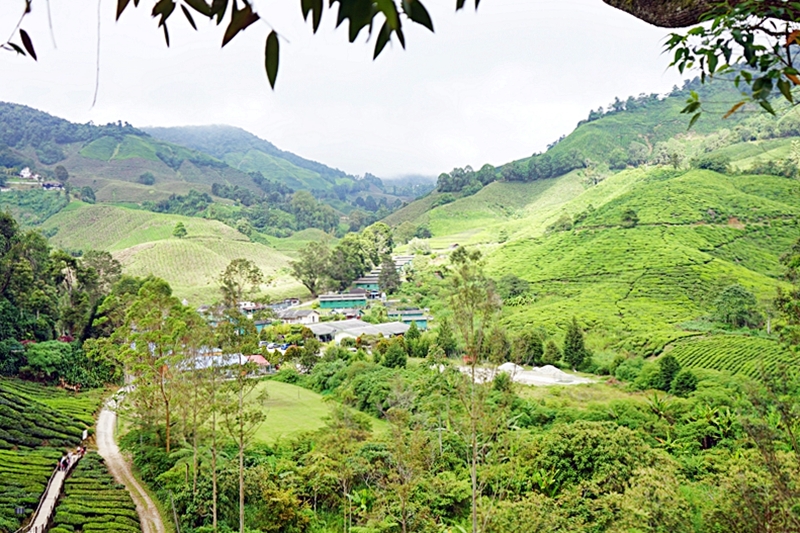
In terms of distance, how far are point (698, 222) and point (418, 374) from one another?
24.3m

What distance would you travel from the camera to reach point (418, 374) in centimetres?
1920

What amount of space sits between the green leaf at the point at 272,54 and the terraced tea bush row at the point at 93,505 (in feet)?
38.4

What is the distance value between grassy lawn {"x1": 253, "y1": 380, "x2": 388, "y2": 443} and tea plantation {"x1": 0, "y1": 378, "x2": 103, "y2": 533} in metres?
4.86

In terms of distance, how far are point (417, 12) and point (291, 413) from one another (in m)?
18.0

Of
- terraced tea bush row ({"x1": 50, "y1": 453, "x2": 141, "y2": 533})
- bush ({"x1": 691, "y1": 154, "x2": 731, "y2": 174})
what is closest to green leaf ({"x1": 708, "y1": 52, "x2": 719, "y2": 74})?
terraced tea bush row ({"x1": 50, "y1": 453, "x2": 141, "y2": 533})

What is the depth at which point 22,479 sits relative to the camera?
449 inches

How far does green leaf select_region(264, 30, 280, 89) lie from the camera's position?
74cm

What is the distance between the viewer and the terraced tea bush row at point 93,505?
10250 mm

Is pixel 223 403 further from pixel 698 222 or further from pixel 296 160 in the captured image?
pixel 296 160

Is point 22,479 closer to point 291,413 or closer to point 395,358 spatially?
point 291,413

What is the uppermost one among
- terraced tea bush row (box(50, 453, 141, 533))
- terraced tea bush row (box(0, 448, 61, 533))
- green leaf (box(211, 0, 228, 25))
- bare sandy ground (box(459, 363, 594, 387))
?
green leaf (box(211, 0, 228, 25))

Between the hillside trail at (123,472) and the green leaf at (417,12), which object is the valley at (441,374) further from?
the green leaf at (417,12)

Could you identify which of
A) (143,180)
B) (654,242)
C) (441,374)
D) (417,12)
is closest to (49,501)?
(441,374)

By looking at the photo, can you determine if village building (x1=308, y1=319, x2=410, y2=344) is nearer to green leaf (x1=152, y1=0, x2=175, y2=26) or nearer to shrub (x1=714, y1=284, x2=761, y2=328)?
shrub (x1=714, y1=284, x2=761, y2=328)
